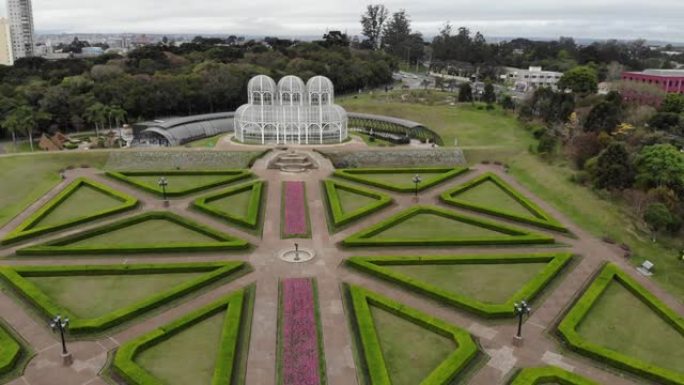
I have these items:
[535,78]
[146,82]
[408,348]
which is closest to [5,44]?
[146,82]

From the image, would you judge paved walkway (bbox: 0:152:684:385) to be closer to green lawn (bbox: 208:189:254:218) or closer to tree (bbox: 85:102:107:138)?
green lawn (bbox: 208:189:254:218)

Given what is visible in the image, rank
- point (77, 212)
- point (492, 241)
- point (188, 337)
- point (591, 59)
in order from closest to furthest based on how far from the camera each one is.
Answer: point (188, 337) → point (492, 241) → point (77, 212) → point (591, 59)

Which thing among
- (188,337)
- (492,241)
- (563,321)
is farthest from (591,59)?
(188,337)

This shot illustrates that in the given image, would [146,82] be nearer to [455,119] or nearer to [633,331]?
[455,119]

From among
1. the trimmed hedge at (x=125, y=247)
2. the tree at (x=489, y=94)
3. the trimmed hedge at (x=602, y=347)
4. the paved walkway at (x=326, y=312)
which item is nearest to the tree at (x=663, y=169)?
the paved walkway at (x=326, y=312)

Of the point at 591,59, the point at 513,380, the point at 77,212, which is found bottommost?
the point at 513,380

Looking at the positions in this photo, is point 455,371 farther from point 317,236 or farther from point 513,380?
point 317,236

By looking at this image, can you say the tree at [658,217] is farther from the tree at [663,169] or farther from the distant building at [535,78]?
the distant building at [535,78]
